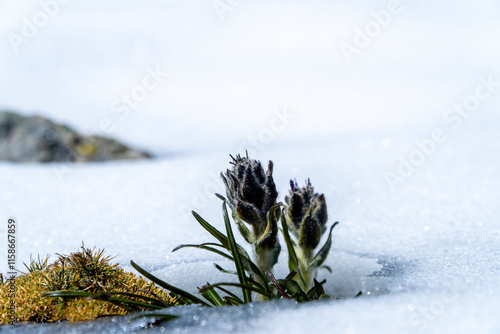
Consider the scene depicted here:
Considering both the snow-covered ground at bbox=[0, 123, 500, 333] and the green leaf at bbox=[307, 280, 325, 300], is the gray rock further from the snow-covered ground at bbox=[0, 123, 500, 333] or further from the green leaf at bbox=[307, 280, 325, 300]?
the green leaf at bbox=[307, 280, 325, 300]

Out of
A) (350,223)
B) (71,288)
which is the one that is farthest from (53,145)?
(71,288)

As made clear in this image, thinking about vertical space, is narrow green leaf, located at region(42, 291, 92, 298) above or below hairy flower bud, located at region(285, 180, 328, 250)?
below

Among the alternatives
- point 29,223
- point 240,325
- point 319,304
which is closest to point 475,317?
point 319,304

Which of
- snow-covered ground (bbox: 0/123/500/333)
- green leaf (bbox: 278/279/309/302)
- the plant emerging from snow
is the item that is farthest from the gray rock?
green leaf (bbox: 278/279/309/302)

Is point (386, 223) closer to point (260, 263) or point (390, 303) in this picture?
point (260, 263)

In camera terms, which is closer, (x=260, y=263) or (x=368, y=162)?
(x=260, y=263)

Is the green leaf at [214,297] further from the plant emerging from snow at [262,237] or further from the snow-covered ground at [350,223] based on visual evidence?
the snow-covered ground at [350,223]

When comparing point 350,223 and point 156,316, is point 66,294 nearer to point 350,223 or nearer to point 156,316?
point 156,316
